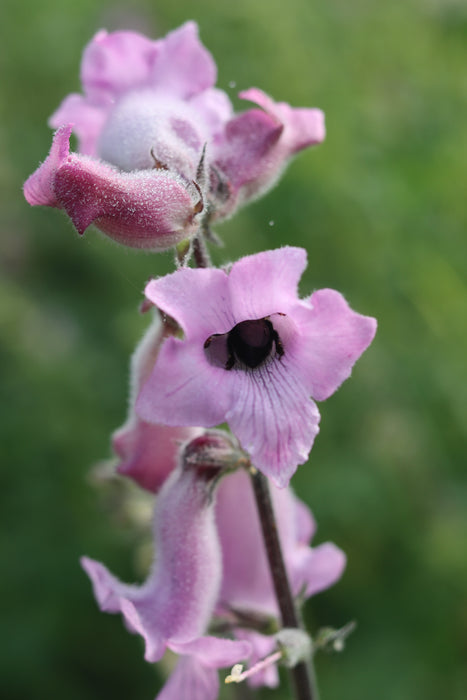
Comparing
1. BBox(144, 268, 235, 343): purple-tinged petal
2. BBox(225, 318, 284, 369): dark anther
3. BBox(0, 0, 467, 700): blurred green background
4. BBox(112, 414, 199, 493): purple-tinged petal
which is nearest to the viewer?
BBox(144, 268, 235, 343): purple-tinged petal

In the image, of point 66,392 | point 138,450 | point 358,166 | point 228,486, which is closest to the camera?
point 138,450

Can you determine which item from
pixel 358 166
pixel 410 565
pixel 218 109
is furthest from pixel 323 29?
pixel 218 109

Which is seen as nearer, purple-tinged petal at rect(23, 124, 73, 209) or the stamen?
purple-tinged petal at rect(23, 124, 73, 209)

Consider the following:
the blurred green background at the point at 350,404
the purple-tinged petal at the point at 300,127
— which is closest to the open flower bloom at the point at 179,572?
the purple-tinged petal at the point at 300,127

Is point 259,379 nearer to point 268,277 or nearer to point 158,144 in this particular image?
point 268,277

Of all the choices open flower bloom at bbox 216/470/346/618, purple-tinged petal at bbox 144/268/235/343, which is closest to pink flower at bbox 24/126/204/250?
purple-tinged petal at bbox 144/268/235/343

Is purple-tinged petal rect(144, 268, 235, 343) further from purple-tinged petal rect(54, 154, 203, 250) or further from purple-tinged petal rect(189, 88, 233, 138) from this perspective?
purple-tinged petal rect(189, 88, 233, 138)

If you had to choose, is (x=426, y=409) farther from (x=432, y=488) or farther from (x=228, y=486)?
(x=228, y=486)

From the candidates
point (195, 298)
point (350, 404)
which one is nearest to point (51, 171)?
point (195, 298)
